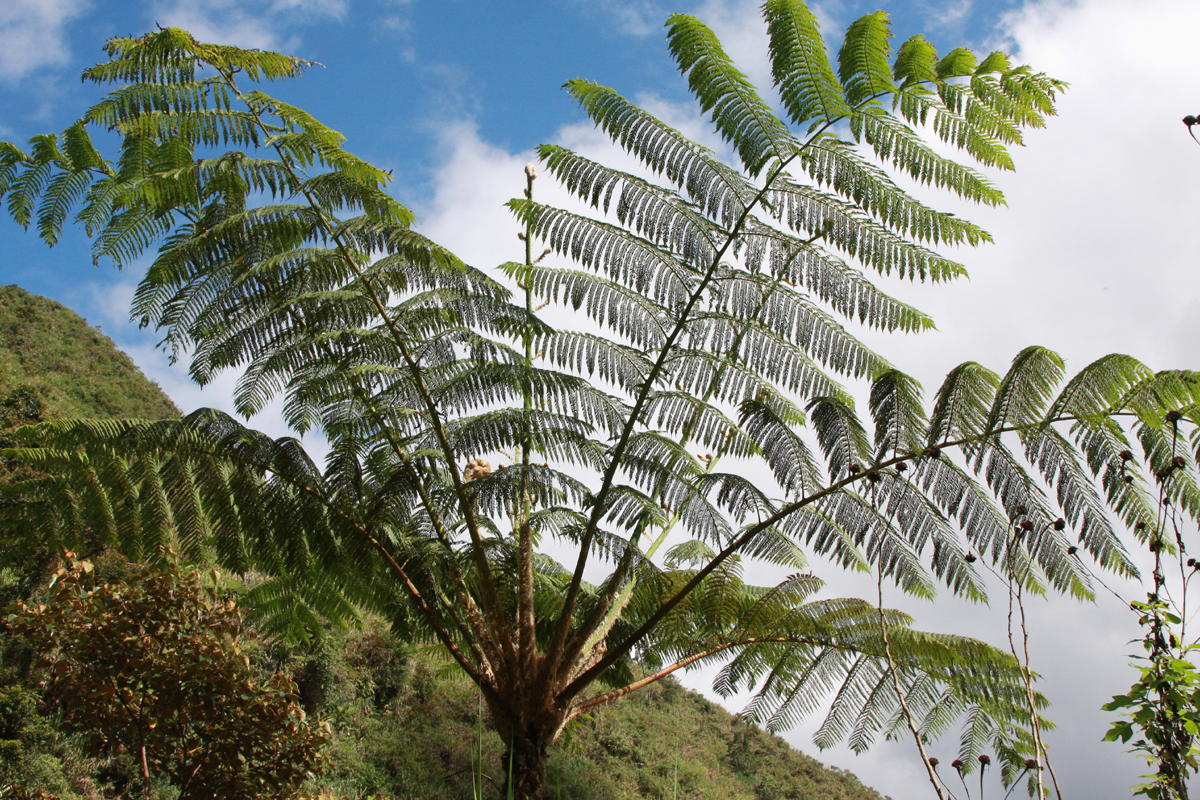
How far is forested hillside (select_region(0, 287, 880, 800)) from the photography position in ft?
24.2

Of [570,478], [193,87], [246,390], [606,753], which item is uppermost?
[193,87]

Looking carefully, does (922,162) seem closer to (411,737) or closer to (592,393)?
(592,393)

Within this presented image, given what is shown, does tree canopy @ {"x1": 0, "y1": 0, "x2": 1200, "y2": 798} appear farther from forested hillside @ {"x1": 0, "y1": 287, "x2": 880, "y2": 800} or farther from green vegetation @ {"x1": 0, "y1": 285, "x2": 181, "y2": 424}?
green vegetation @ {"x1": 0, "y1": 285, "x2": 181, "y2": 424}

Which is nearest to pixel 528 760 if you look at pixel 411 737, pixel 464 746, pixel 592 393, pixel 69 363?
pixel 592 393

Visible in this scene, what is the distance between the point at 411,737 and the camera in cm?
1034

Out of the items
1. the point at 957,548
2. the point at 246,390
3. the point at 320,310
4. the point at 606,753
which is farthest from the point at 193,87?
the point at 606,753

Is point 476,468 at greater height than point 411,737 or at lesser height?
greater

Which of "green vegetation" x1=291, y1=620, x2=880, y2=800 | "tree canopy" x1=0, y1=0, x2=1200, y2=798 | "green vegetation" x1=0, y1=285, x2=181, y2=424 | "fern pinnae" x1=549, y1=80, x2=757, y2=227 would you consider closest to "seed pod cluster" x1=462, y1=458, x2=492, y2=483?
"tree canopy" x1=0, y1=0, x2=1200, y2=798

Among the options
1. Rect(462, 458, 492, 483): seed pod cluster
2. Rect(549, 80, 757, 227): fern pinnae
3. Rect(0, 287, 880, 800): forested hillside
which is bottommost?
Rect(0, 287, 880, 800): forested hillside

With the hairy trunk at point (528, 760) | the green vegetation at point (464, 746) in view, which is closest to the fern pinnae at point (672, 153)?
the hairy trunk at point (528, 760)

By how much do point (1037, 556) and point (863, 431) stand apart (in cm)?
63

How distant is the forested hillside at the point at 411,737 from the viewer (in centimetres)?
738

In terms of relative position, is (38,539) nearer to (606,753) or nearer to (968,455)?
(968,455)

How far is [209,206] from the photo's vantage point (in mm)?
3021
